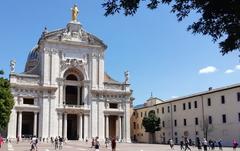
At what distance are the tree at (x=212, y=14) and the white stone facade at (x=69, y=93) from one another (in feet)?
196

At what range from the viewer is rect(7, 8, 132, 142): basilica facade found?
6744cm

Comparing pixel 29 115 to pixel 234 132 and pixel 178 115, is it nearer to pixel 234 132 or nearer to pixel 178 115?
pixel 178 115

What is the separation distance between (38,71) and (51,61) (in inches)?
170

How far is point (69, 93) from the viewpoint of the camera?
243ft

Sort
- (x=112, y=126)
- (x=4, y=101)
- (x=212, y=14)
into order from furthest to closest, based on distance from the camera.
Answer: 1. (x=112, y=126)
2. (x=4, y=101)
3. (x=212, y=14)

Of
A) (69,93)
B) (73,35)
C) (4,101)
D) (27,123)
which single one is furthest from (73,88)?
(4,101)

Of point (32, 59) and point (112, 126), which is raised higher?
Answer: point (32, 59)

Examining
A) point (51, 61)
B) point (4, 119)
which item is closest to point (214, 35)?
point (4, 119)

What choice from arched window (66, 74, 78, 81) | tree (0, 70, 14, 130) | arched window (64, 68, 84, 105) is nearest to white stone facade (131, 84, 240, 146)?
arched window (64, 68, 84, 105)

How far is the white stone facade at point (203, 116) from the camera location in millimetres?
59656

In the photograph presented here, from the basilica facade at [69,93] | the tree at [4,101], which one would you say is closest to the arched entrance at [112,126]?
the basilica facade at [69,93]

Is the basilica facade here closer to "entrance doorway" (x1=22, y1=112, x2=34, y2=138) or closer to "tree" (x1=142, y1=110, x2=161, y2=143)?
"entrance doorway" (x1=22, y1=112, x2=34, y2=138)

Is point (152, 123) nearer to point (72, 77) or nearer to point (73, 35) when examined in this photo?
point (72, 77)

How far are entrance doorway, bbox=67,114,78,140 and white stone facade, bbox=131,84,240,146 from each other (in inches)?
735
